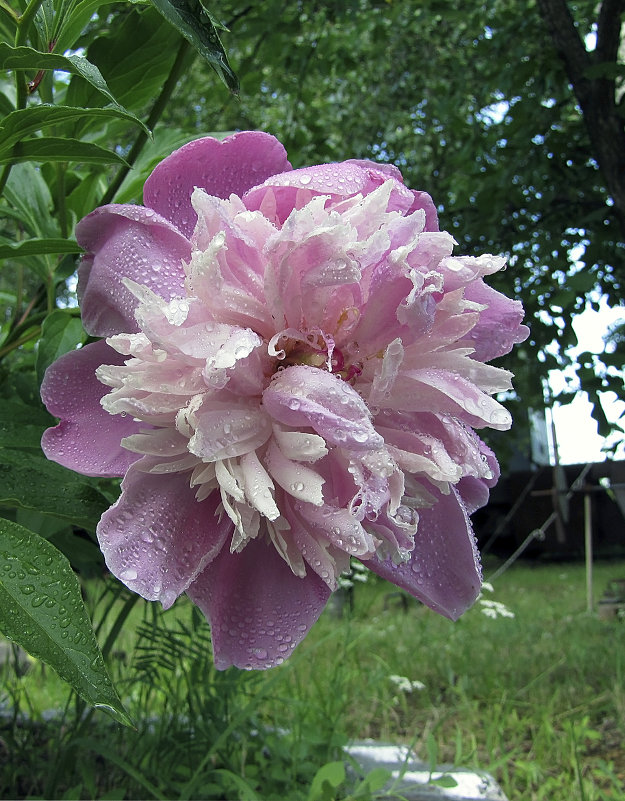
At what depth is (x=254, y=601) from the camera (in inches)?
19.7

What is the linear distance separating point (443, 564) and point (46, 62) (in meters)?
0.42

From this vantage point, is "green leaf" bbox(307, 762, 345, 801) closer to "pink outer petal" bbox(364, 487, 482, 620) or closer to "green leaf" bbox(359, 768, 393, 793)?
"green leaf" bbox(359, 768, 393, 793)

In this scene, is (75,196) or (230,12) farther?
(230,12)

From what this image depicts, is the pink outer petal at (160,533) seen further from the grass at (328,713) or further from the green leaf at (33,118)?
the grass at (328,713)

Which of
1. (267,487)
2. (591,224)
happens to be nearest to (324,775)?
(267,487)

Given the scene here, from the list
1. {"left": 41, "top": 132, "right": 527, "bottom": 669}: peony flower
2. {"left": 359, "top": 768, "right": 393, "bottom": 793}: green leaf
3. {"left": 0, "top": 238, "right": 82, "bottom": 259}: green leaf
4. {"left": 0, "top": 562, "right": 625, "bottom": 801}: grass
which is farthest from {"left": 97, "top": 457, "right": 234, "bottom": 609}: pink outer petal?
{"left": 359, "top": 768, "right": 393, "bottom": 793}: green leaf

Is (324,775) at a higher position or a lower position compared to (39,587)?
lower

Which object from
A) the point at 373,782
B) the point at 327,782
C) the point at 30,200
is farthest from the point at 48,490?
the point at 373,782

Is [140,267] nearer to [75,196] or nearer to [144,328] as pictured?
[144,328]

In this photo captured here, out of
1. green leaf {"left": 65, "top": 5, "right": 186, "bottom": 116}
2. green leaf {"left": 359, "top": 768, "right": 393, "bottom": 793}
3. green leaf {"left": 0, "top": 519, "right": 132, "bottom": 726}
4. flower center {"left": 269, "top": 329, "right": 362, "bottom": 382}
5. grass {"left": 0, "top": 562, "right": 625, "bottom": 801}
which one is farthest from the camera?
grass {"left": 0, "top": 562, "right": 625, "bottom": 801}

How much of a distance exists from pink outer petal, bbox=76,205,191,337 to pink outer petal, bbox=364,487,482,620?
24 centimetres

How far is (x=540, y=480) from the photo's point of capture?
330 inches

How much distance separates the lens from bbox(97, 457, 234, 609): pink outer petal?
42 cm

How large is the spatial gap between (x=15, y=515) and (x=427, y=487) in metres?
0.41
